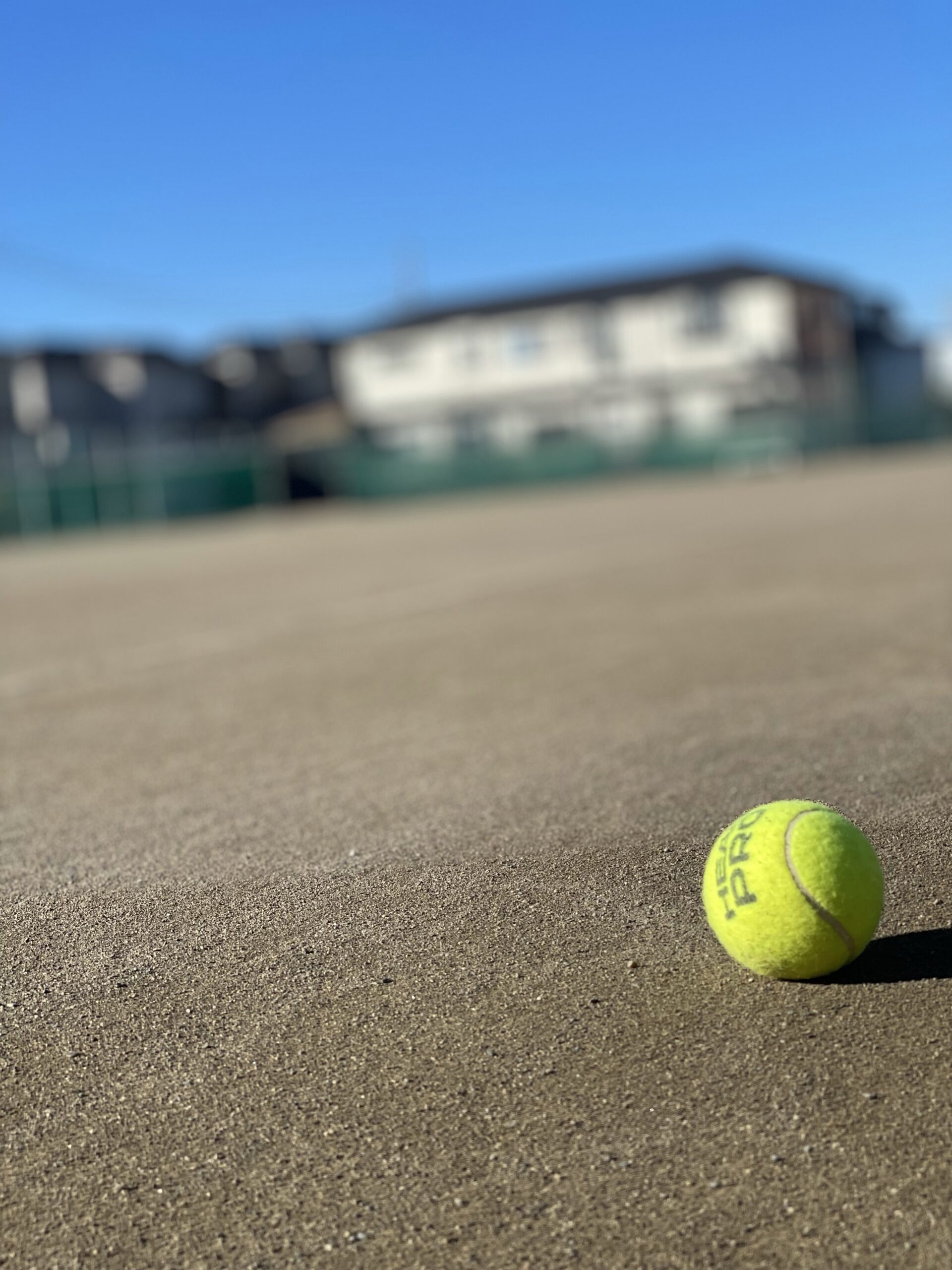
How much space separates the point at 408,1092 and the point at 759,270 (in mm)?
55999

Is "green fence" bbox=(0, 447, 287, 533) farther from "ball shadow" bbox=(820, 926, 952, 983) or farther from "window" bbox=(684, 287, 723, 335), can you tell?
"ball shadow" bbox=(820, 926, 952, 983)

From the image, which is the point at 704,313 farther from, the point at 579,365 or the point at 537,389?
the point at 537,389

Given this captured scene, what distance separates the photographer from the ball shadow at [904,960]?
341 cm

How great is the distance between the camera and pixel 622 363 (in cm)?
5788

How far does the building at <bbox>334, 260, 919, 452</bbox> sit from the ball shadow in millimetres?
48038

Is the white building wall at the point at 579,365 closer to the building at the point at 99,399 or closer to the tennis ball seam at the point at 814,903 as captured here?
the building at the point at 99,399

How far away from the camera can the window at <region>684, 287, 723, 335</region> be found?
5581cm

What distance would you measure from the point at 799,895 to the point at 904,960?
0.42 meters

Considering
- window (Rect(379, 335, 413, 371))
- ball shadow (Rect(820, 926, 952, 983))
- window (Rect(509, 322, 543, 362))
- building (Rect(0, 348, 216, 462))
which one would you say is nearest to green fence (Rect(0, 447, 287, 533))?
building (Rect(0, 348, 216, 462))

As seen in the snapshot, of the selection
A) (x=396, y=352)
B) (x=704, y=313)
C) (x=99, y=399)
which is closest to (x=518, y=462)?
(x=704, y=313)

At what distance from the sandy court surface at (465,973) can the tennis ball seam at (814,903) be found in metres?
0.13

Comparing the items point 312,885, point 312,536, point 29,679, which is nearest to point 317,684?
point 29,679

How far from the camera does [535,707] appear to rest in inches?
287

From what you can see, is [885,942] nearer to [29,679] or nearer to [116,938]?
[116,938]
